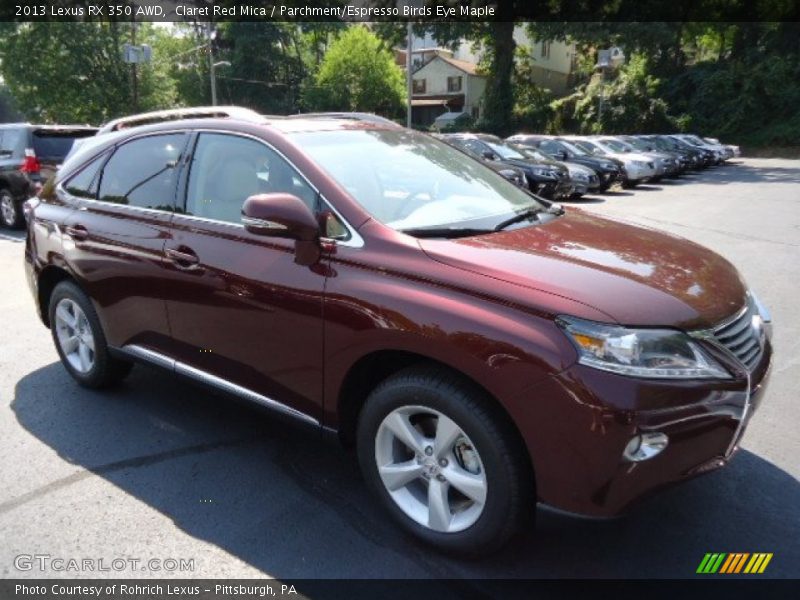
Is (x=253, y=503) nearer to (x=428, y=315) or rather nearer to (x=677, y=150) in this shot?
(x=428, y=315)

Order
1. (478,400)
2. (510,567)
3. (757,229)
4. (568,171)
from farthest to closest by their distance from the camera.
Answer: (568,171), (757,229), (510,567), (478,400)

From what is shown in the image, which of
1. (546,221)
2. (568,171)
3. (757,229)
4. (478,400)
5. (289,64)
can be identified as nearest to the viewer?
(478,400)

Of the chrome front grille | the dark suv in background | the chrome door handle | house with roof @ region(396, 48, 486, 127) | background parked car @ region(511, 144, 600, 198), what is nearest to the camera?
the chrome front grille

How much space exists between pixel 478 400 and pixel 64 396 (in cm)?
314

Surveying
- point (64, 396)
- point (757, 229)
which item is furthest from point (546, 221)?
point (757, 229)

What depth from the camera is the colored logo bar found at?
Answer: 8.37 ft

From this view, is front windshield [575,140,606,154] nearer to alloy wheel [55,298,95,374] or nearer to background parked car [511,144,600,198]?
background parked car [511,144,600,198]

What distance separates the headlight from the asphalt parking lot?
47 centimetres

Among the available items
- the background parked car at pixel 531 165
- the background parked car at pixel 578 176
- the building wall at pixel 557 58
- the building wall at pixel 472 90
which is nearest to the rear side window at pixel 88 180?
the background parked car at pixel 531 165

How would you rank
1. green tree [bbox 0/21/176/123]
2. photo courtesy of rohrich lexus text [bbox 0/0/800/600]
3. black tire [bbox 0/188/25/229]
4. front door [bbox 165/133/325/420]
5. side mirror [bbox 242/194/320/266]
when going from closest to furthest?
photo courtesy of rohrich lexus text [bbox 0/0/800/600]
side mirror [bbox 242/194/320/266]
front door [bbox 165/133/325/420]
black tire [bbox 0/188/25/229]
green tree [bbox 0/21/176/123]

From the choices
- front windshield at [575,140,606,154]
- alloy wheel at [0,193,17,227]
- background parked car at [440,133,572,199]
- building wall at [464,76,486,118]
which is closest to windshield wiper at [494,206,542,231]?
alloy wheel at [0,193,17,227]

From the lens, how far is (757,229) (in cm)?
1102

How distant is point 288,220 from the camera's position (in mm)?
2666

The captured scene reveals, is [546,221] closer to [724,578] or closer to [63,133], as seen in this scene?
[724,578]
